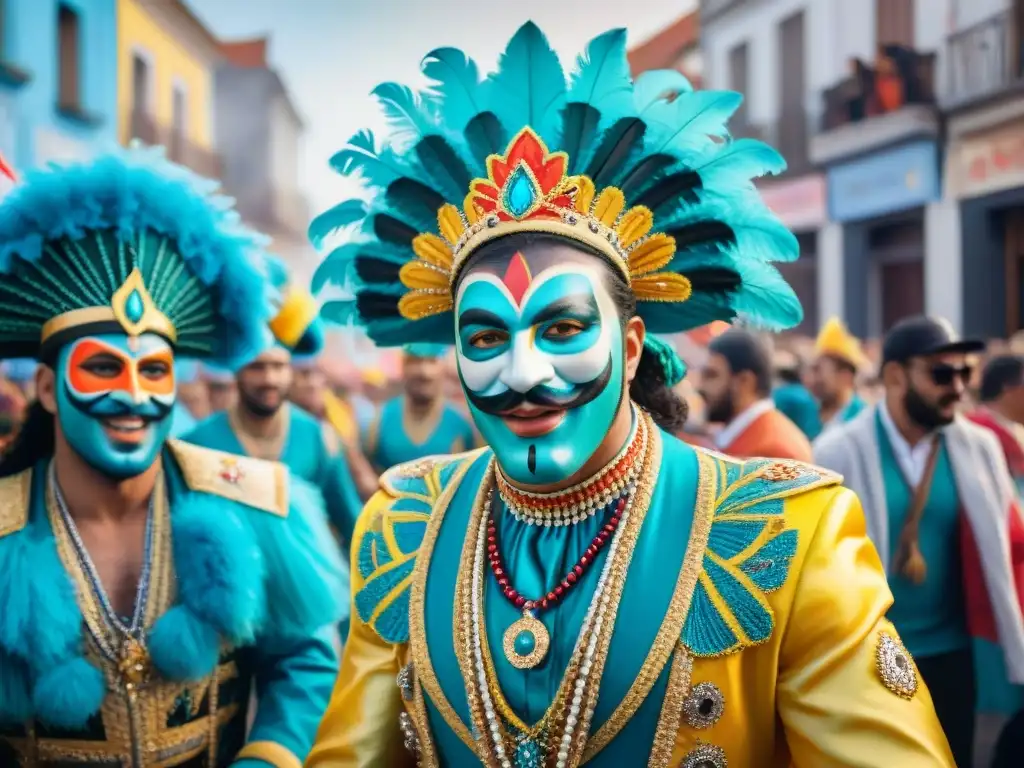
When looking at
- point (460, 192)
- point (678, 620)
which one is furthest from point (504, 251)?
point (678, 620)

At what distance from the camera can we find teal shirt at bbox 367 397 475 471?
6684 millimetres

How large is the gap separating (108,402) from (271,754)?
95 centimetres

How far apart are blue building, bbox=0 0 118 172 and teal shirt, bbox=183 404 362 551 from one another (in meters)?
6.29

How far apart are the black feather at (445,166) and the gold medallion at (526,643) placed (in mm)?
862

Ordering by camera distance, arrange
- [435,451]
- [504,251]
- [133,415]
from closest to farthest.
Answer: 1. [504,251]
2. [133,415]
3. [435,451]

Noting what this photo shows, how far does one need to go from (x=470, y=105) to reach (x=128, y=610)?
1.51 metres

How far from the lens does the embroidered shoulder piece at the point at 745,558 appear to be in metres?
1.95

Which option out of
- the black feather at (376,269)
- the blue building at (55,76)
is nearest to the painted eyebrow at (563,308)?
the black feather at (376,269)

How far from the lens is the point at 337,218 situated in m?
2.47

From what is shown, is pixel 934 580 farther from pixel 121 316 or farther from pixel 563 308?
pixel 121 316

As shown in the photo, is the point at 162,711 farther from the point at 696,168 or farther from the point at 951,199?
the point at 951,199

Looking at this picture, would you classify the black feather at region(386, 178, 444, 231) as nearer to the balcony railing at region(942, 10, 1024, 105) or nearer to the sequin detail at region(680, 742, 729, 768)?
the sequin detail at region(680, 742, 729, 768)

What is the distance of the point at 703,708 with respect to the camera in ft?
6.37

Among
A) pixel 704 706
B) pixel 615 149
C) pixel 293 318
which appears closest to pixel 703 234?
pixel 615 149
